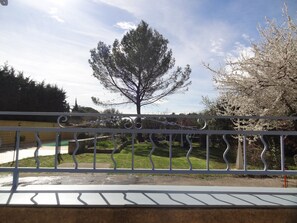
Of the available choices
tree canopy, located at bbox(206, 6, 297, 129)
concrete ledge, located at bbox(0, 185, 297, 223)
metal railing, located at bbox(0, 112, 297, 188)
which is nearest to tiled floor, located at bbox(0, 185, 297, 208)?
concrete ledge, located at bbox(0, 185, 297, 223)

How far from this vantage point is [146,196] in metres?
2.59

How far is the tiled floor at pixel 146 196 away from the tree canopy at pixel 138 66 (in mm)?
18526

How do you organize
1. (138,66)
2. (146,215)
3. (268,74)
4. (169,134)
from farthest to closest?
(138,66) → (268,74) → (169,134) → (146,215)

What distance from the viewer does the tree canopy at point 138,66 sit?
820 inches

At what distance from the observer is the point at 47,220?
2219mm

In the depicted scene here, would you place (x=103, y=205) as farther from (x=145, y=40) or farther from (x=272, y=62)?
(x=145, y=40)

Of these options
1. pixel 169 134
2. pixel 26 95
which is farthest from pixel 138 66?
pixel 169 134

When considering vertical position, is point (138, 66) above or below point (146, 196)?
above

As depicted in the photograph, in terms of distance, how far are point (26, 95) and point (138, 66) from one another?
11.1m

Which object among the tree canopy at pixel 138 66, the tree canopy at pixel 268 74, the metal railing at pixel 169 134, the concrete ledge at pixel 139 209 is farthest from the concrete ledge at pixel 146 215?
the tree canopy at pixel 138 66

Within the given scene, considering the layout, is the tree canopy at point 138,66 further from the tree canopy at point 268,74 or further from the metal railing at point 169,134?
the tree canopy at point 268,74

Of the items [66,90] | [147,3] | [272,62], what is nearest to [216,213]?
[272,62]

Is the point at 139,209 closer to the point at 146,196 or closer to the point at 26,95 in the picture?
the point at 146,196

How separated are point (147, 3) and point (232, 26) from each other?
242 centimetres
